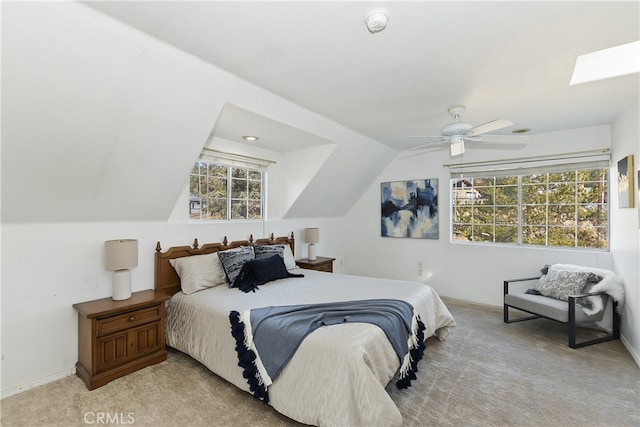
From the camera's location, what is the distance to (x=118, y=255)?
2598 millimetres

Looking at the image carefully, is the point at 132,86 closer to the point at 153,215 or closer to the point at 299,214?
the point at 153,215

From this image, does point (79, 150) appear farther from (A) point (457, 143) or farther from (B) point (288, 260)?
(A) point (457, 143)

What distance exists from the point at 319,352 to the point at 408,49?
2.05 meters

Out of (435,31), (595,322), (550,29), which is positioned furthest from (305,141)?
(595,322)

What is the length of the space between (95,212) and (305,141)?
2.38 m

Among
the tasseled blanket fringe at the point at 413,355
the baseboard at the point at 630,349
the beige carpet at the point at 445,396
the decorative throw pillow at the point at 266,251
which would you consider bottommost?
the beige carpet at the point at 445,396

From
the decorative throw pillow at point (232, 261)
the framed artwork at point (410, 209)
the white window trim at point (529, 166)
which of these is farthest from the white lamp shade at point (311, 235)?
the white window trim at point (529, 166)

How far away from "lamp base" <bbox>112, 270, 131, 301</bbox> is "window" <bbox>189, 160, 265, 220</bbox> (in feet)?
3.22

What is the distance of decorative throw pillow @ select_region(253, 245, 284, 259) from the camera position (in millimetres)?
3701

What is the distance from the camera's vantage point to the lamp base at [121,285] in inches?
105

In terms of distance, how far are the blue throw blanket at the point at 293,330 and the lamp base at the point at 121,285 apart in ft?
Result: 3.69

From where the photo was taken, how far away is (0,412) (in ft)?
6.76

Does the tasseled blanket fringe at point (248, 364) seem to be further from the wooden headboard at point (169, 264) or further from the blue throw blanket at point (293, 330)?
the wooden headboard at point (169, 264)

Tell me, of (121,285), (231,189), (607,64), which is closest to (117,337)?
(121,285)
